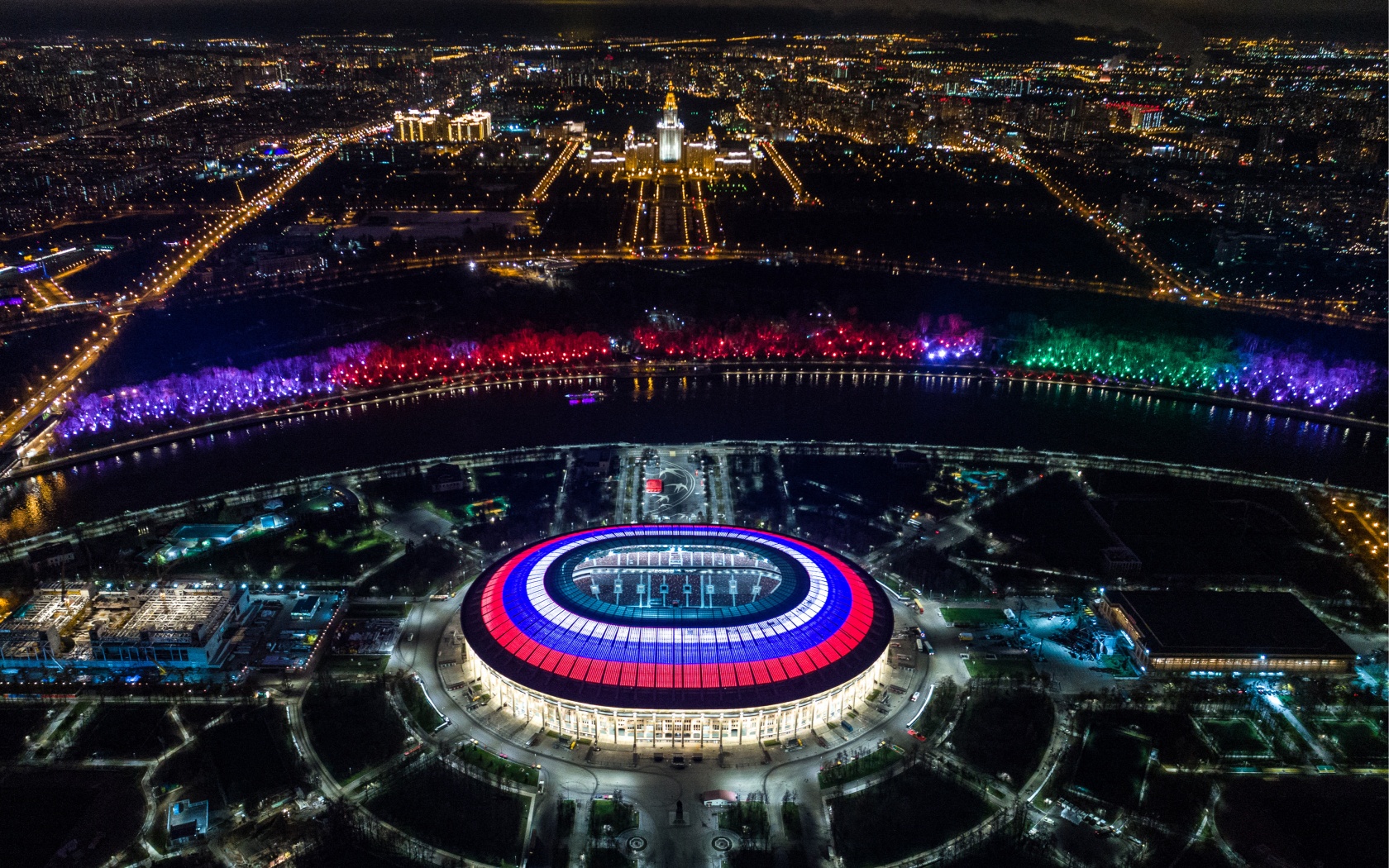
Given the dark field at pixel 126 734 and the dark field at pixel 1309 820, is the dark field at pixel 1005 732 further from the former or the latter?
the dark field at pixel 126 734

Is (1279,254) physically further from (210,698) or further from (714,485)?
(210,698)

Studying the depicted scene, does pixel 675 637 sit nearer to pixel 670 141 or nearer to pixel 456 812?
pixel 456 812

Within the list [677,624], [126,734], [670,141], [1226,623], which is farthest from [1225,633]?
[670,141]

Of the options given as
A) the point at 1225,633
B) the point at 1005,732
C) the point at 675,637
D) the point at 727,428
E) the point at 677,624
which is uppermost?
the point at 677,624

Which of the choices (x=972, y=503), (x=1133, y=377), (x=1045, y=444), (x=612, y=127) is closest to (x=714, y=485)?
(x=972, y=503)

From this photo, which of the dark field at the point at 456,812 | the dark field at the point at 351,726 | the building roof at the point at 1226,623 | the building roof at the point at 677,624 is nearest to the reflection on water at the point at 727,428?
the building roof at the point at 1226,623

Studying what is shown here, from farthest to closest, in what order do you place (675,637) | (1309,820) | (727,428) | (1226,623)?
(727,428) < (1226,623) < (675,637) < (1309,820)
